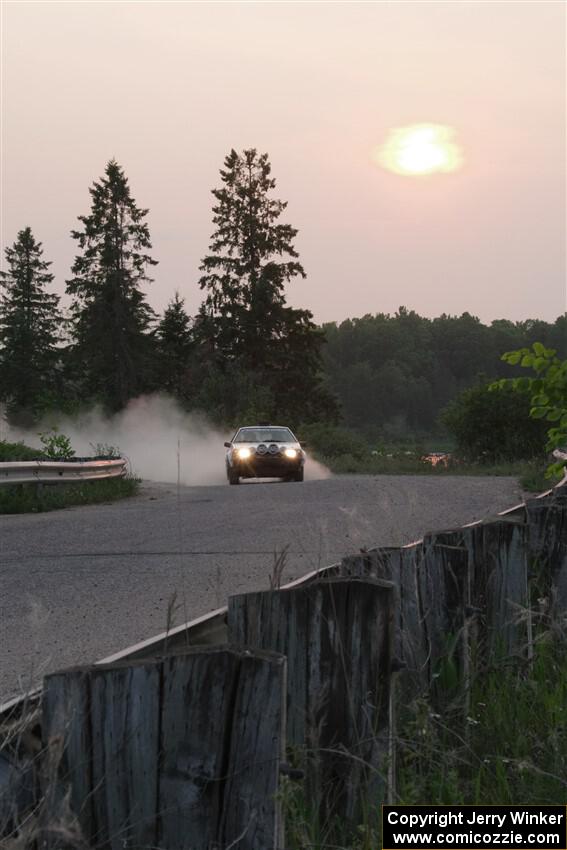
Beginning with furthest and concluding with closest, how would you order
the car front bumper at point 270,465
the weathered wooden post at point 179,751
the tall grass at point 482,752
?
the car front bumper at point 270,465, the tall grass at point 482,752, the weathered wooden post at point 179,751

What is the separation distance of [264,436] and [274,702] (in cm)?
2462

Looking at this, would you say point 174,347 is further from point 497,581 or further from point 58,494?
point 497,581

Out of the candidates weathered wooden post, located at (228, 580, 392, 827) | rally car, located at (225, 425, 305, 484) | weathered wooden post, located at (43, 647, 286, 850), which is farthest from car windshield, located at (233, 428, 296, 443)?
weathered wooden post, located at (43, 647, 286, 850)

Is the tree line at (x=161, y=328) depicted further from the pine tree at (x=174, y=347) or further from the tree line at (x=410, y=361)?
the tree line at (x=410, y=361)

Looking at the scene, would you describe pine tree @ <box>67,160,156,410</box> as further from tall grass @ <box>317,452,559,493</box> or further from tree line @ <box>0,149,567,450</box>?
tall grass @ <box>317,452,559,493</box>

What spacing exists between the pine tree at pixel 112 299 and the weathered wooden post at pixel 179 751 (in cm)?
6559

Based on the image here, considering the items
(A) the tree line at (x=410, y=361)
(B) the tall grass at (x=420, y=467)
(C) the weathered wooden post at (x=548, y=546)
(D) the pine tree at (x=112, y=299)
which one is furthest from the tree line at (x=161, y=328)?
(A) the tree line at (x=410, y=361)

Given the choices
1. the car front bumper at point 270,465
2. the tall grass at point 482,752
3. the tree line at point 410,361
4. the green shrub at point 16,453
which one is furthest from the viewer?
the tree line at point 410,361

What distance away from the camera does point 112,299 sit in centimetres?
6844

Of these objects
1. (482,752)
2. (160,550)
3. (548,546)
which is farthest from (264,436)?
(482,752)

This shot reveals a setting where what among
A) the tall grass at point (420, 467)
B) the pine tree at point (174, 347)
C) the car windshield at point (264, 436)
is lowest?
the tall grass at point (420, 467)

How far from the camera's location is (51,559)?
34.2 feet

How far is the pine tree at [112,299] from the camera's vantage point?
68188 millimetres

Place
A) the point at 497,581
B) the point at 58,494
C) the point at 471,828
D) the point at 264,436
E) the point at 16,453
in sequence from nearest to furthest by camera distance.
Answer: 1. the point at 471,828
2. the point at 497,581
3. the point at 58,494
4. the point at 16,453
5. the point at 264,436
